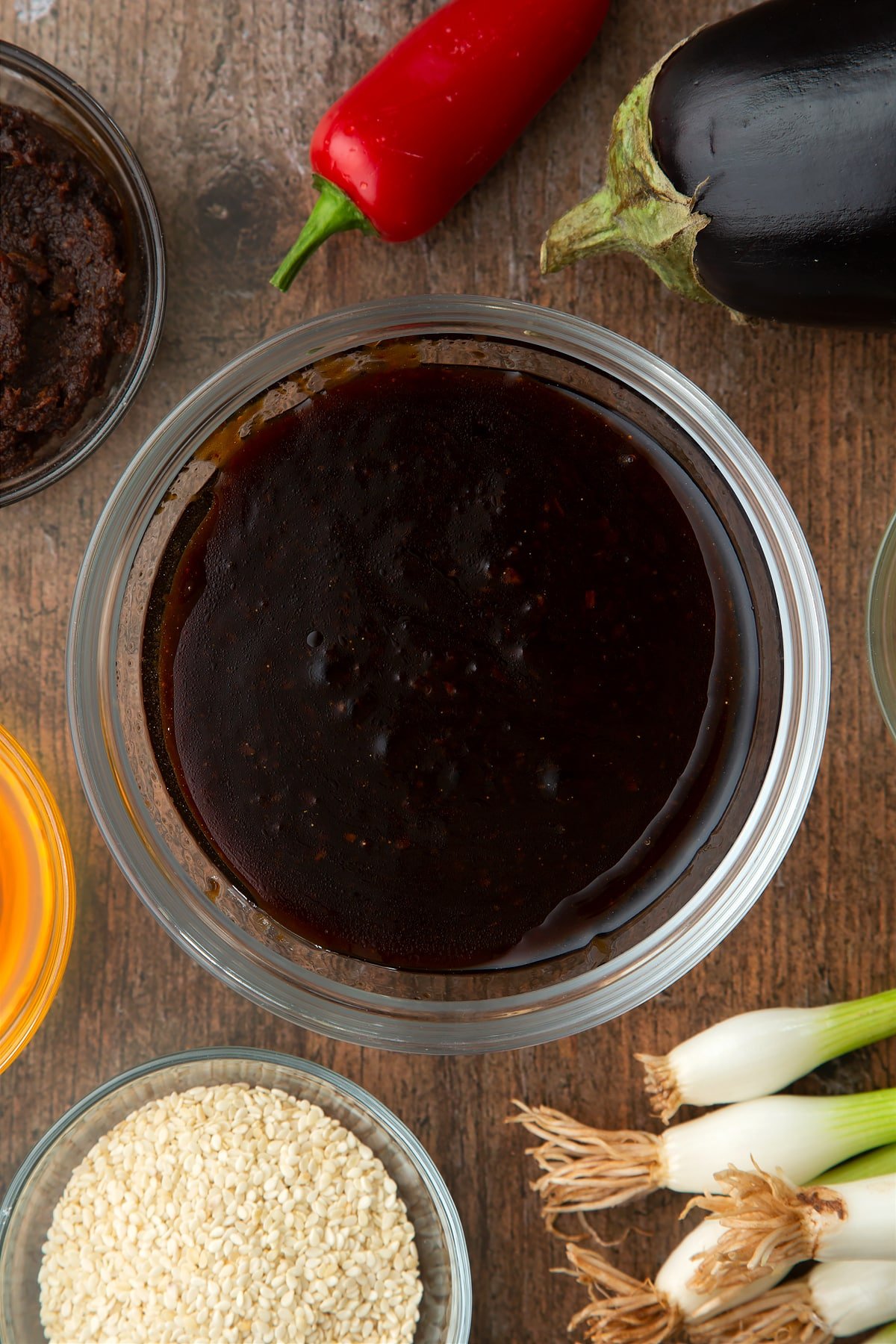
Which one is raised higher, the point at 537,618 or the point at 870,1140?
the point at 537,618

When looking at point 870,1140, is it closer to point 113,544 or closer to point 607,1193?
point 607,1193

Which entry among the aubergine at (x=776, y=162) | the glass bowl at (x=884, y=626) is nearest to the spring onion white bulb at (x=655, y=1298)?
the glass bowl at (x=884, y=626)

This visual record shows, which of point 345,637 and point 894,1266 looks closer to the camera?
point 345,637

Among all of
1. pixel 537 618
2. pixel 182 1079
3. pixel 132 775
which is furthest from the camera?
pixel 182 1079

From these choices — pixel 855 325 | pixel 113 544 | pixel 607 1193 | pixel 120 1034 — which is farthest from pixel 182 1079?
pixel 855 325

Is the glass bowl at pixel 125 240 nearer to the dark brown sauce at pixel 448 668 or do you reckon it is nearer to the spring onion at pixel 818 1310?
the dark brown sauce at pixel 448 668

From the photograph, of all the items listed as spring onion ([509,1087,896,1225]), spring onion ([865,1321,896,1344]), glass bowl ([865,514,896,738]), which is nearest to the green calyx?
glass bowl ([865,514,896,738])

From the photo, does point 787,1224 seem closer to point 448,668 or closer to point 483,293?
point 448,668

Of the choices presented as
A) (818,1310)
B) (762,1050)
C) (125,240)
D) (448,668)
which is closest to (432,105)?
(125,240)
